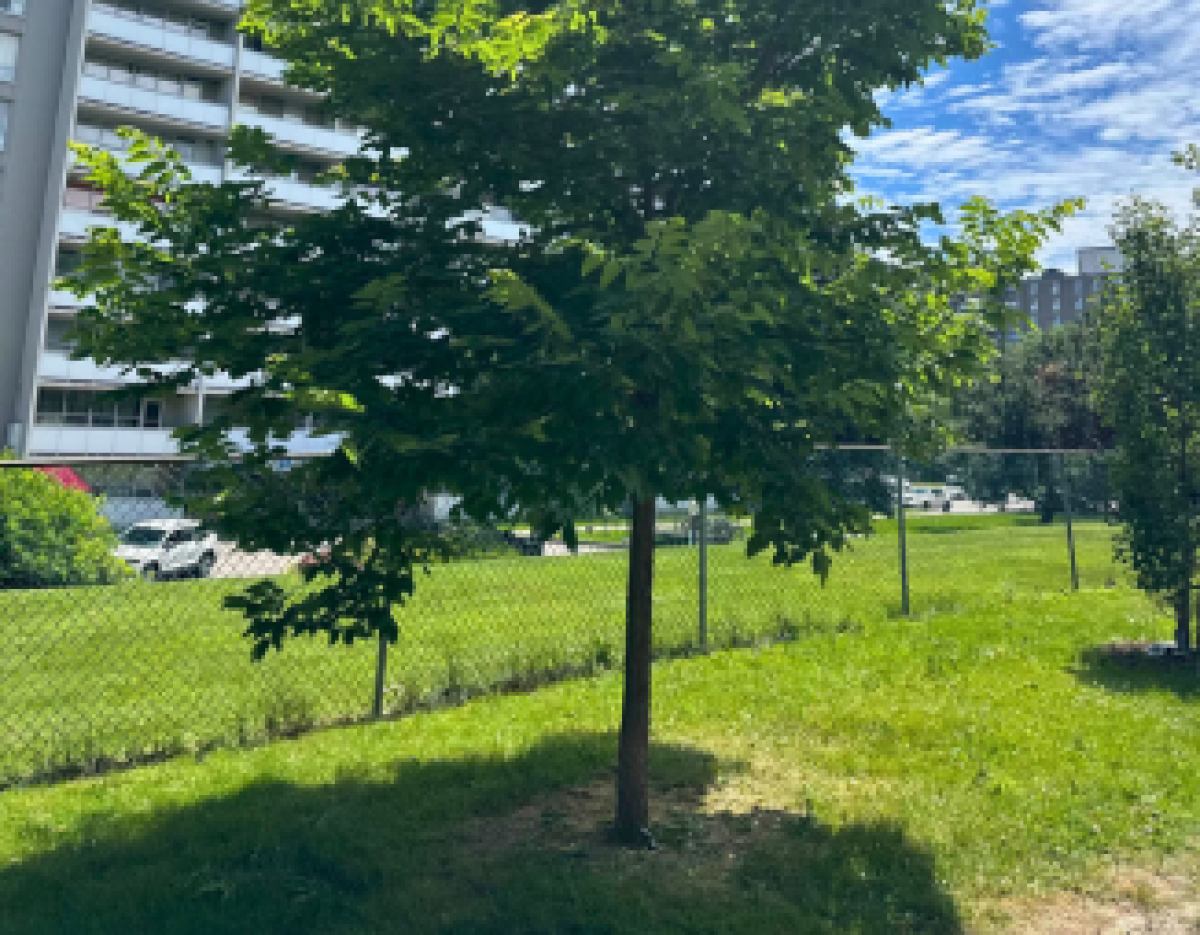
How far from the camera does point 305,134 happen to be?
1390 inches

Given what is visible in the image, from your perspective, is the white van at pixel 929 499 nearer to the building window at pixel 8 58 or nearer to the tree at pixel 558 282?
the building window at pixel 8 58

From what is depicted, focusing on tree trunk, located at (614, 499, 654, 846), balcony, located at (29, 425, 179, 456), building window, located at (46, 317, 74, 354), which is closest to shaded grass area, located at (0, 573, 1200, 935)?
tree trunk, located at (614, 499, 654, 846)

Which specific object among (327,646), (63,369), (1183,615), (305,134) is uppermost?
(305,134)

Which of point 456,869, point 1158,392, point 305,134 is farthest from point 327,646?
point 305,134

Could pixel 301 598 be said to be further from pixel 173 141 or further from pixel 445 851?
pixel 173 141

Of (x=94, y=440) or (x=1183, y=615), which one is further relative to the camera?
(x=94, y=440)

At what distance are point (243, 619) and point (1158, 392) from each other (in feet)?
27.2

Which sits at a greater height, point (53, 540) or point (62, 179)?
point (62, 179)

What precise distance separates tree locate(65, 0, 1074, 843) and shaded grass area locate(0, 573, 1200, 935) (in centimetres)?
73

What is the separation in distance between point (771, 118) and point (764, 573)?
1239 cm

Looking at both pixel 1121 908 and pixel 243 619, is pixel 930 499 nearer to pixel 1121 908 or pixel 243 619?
pixel 1121 908

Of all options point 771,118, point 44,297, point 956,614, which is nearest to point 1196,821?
point 771,118

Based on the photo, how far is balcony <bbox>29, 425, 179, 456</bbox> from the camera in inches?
1158

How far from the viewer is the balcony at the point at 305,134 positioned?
3458cm
